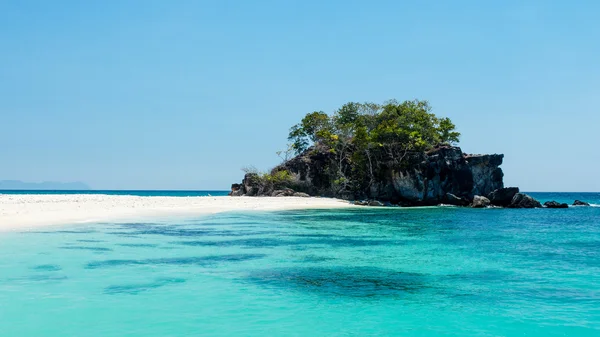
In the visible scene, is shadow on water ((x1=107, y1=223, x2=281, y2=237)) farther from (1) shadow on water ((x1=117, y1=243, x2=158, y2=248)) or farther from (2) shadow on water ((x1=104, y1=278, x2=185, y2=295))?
(2) shadow on water ((x1=104, y1=278, x2=185, y2=295))

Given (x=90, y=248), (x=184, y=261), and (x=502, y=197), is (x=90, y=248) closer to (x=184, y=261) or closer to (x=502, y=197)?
(x=184, y=261)

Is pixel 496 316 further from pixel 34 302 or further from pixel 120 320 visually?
pixel 34 302

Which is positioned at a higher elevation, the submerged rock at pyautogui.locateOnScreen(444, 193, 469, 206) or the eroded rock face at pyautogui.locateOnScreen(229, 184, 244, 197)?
the eroded rock face at pyautogui.locateOnScreen(229, 184, 244, 197)

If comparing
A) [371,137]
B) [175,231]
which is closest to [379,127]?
[371,137]

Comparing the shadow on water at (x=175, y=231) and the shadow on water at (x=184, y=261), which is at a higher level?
the shadow on water at (x=175, y=231)

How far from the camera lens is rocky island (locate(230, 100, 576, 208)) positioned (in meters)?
58.8

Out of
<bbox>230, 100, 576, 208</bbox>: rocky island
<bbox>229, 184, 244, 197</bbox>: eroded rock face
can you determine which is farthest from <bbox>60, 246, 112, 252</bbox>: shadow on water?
<bbox>229, 184, 244, 197</bbox>: eroded rock face

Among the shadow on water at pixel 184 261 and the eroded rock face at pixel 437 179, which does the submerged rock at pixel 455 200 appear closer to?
the eroded rock face at pixel 437 179

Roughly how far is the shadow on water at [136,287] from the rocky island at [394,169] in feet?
144

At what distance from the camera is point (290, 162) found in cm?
6719

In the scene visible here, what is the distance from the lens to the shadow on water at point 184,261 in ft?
46.0

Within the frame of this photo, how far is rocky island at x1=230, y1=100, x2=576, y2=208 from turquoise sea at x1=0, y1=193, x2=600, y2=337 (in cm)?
3752

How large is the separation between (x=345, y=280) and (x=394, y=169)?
49046mm

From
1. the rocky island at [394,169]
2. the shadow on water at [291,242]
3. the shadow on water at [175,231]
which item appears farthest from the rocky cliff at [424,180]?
the shadow on water at [291,242]
